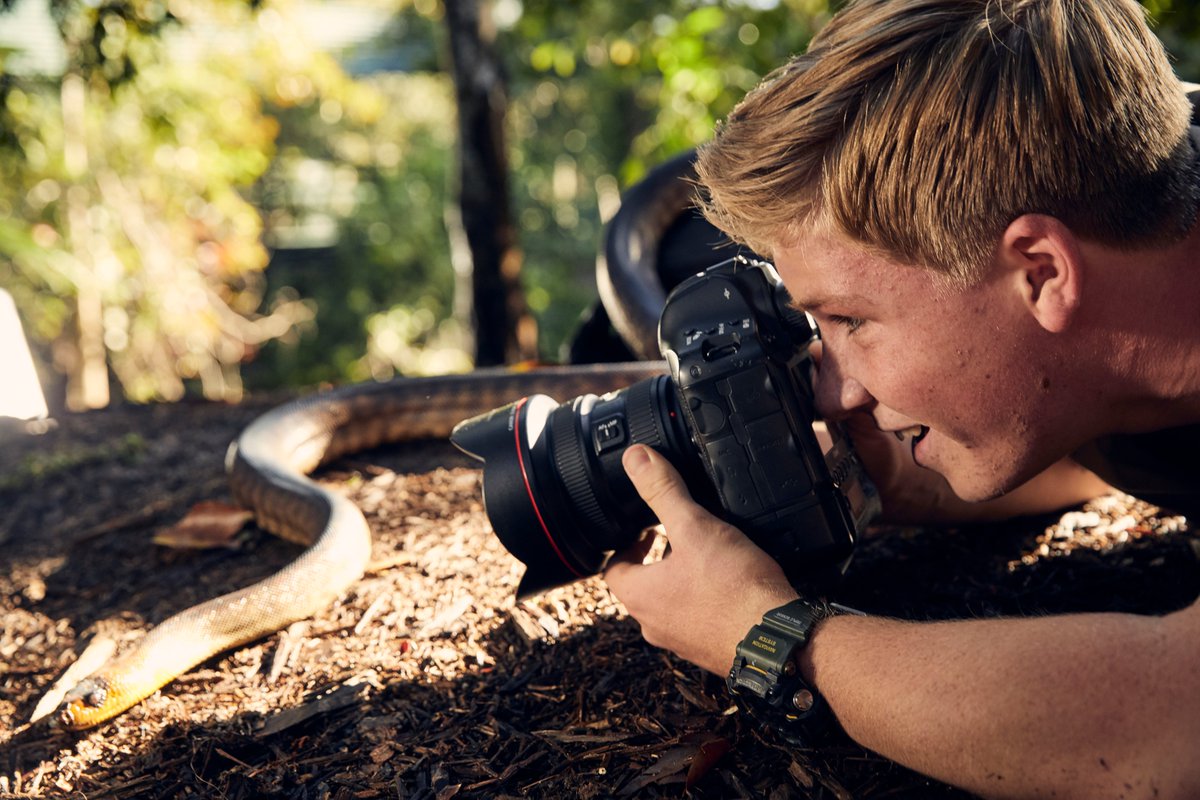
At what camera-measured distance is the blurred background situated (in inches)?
273

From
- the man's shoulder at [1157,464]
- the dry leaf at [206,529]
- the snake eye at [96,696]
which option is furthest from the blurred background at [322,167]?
the snake eye at [96,696]

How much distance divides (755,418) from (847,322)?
267 millimetres

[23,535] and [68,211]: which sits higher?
[68,211]

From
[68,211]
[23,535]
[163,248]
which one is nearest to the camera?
[23,535]

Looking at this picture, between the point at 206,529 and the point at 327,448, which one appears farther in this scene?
the point at 327,448

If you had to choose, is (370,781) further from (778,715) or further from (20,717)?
(20,717)

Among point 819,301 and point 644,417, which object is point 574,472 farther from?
point 819,301

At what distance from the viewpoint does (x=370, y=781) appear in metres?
2.04

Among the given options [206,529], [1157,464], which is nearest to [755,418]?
[1157,464]

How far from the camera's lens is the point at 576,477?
2.08 m

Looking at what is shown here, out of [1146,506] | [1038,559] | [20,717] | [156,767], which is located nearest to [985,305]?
[1038,559]

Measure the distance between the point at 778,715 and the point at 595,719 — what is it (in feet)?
1.76

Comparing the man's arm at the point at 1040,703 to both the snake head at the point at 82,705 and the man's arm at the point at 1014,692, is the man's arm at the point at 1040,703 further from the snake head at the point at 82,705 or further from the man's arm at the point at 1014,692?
the snake head at the point at 82,705

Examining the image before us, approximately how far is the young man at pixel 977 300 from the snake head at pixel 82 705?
1.41 m
